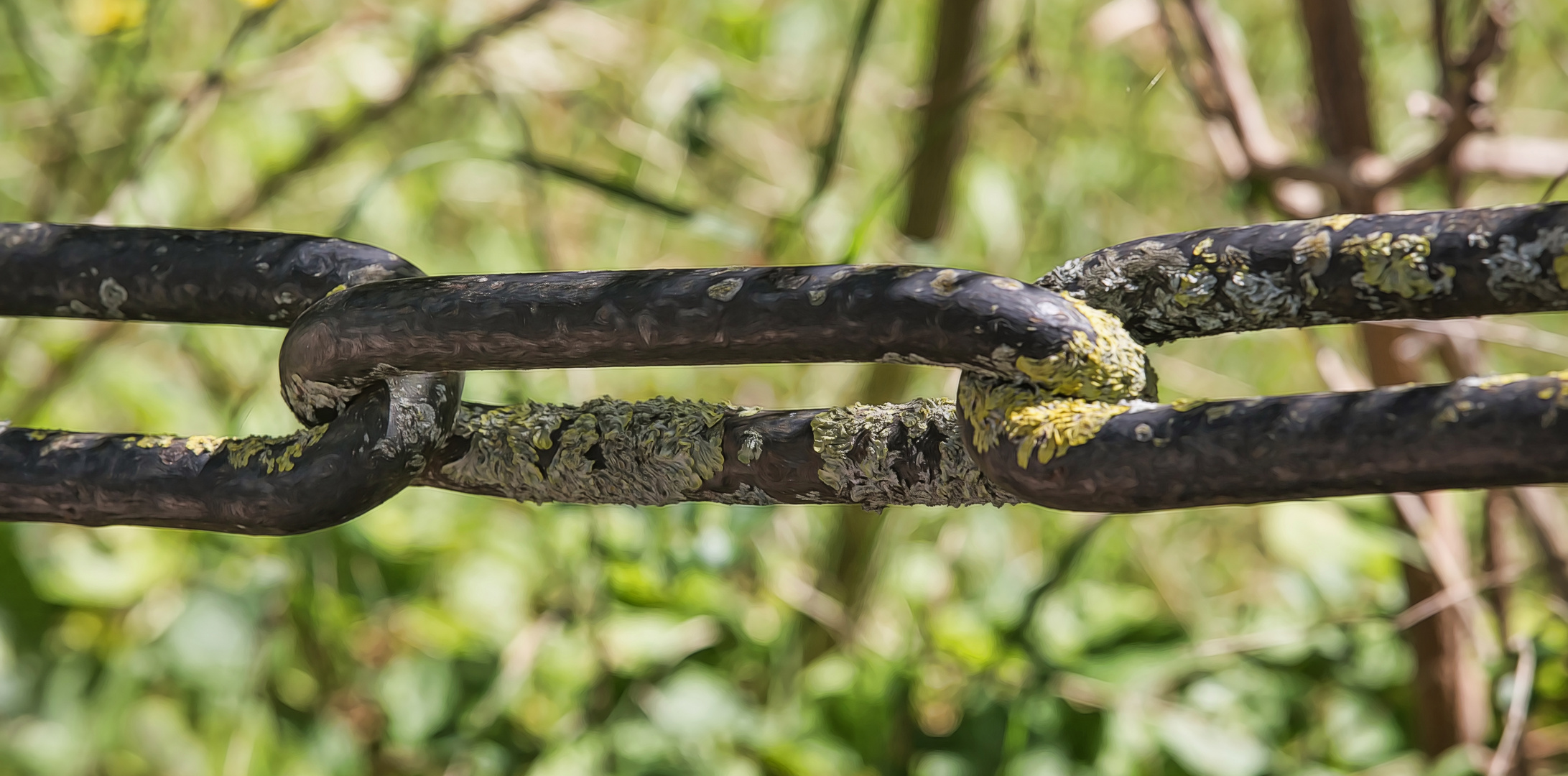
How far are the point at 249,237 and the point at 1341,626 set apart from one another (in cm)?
85

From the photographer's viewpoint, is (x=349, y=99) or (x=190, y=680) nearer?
(x=190, y=680)

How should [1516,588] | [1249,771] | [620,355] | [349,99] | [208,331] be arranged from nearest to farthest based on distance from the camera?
1. [620,355]
2. [1249,771]
3. [1516,588]
4. [208,331]
5. [349,99]

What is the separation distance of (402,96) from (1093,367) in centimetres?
85

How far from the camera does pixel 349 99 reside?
1328 mm

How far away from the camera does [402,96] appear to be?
96cm

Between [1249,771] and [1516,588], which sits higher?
[1516,588]

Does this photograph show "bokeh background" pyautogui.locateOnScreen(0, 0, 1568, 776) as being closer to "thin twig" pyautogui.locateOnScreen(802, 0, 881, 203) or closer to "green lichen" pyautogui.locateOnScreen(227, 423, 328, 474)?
"thin twig" pyautogui.locateOnScreen(802, 0, 881, 203)

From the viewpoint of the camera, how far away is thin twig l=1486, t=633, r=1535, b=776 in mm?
725

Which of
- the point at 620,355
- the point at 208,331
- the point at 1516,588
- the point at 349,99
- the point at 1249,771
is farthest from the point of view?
the point at 349,99

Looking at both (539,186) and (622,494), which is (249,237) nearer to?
(622,494)

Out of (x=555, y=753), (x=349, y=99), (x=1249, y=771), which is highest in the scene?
(x=1249, y=771)

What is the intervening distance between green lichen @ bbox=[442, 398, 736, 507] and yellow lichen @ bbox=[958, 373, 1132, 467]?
76mm

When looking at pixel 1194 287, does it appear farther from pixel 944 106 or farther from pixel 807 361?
pixel 944 106

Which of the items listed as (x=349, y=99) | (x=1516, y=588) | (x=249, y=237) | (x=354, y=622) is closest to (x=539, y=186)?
(x=354, y=622)
